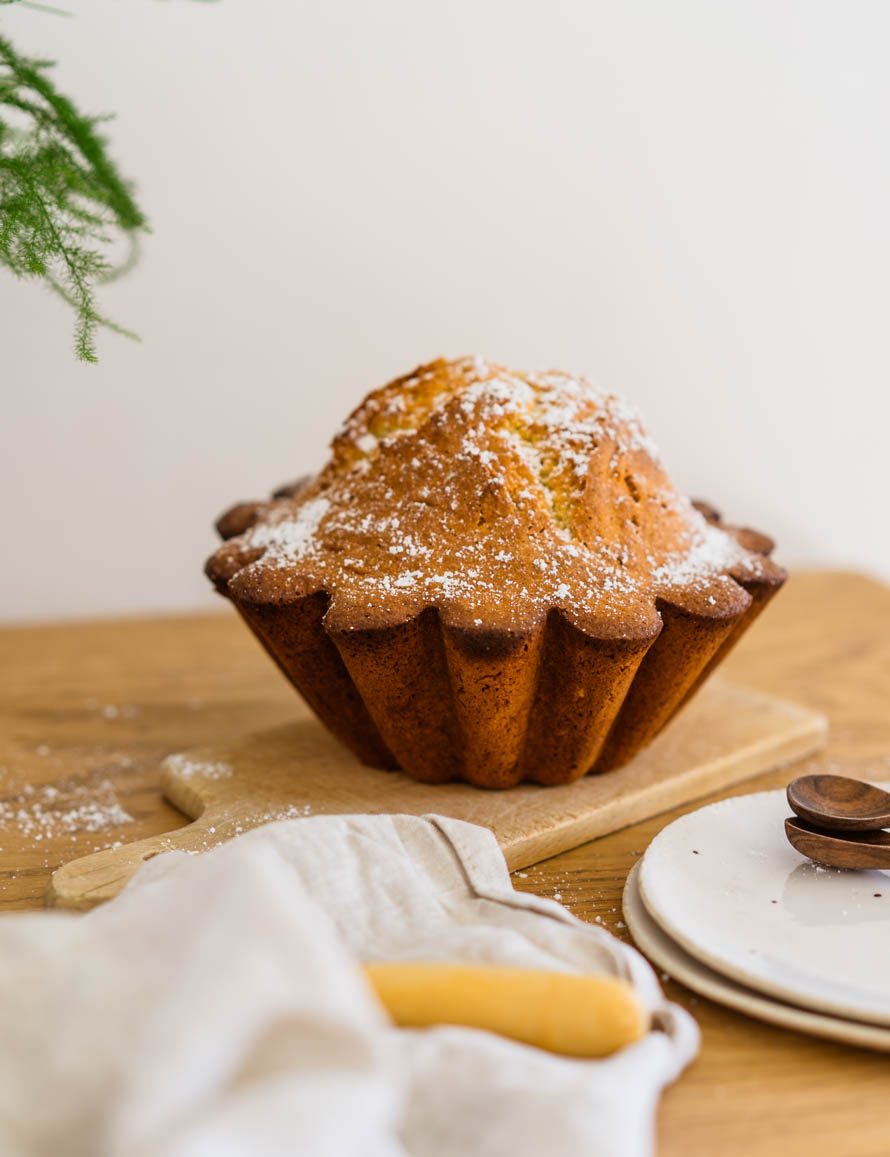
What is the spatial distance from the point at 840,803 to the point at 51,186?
98cm

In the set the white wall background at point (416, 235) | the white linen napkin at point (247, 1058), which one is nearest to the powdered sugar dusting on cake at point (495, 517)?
the white linen napkin at point (247, 1058)

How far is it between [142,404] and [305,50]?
780mm

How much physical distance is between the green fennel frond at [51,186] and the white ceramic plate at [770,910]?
2.51 ft

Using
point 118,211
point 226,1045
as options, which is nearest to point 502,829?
point 226,1045

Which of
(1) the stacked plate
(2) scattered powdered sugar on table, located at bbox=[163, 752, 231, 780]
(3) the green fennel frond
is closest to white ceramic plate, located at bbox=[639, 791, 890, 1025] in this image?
(1) the stacked plate

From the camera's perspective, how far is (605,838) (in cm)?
115

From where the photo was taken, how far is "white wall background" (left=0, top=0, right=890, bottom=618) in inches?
84.4

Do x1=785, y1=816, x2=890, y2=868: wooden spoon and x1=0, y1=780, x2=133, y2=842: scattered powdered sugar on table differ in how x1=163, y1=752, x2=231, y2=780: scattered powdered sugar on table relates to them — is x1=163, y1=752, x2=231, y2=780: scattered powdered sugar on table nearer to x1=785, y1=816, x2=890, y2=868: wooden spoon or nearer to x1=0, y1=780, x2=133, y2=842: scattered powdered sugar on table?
x1=0, y1=780, x2=133, y2=842: scattered powdered sugar on table

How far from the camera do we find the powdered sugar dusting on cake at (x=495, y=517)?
3.56 feet

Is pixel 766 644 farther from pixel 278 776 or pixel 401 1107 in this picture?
pixel 401 1107

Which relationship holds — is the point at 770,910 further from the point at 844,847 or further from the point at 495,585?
the point at 495,585

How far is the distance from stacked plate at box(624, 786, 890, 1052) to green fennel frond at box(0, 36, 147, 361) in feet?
2.51

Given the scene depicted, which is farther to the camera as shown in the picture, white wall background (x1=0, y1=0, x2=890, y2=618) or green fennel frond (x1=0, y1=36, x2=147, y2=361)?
white wall background (x1=0, y1=0, x2=890, y2=618)

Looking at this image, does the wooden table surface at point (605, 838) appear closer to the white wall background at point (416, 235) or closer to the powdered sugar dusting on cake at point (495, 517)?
the powdered sugar dusting on cake at point (495, 517)
